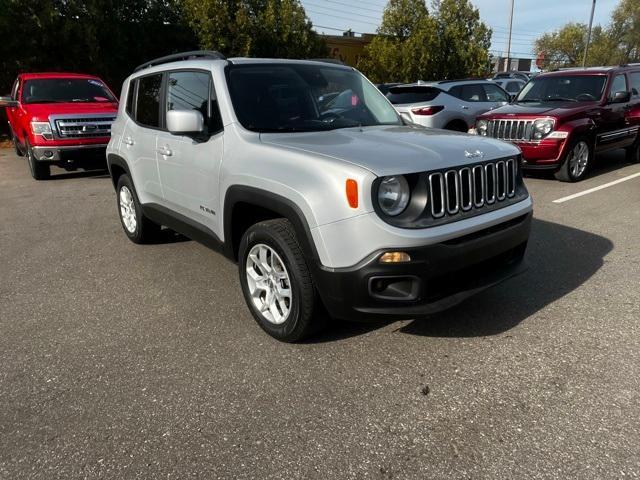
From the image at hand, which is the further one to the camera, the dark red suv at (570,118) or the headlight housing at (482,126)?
the headlight housing at (482,126)

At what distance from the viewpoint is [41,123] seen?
8875 mm

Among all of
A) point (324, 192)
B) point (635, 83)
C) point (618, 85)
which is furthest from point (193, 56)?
point (635, 83)

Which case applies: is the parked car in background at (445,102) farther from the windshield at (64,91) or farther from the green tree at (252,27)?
the green tree at (252,27)

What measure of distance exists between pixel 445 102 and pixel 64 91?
7512mm

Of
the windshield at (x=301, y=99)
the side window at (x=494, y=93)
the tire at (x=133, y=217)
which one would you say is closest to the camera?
the windshield at (x=301, y=99)

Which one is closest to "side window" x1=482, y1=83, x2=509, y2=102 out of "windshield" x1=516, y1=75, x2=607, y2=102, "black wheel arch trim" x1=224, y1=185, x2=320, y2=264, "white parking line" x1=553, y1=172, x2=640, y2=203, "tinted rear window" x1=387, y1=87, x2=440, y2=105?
"tinted rear window" x1=387, y1=87, x2=440, y2=105

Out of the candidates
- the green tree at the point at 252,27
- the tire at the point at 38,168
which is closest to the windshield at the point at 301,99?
the tire at the point at 38,168

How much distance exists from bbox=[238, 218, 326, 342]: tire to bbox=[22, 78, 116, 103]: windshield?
8254 mm

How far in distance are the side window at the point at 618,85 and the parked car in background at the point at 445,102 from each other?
8.34 ft

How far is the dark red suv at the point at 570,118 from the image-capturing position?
782 centimetres

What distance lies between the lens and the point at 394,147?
9.95 feet

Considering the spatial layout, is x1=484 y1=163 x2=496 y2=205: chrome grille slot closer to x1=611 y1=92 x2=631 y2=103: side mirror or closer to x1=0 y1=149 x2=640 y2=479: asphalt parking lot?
x1=0 y1=149 x2=640 y2=479: asphalt parking lot

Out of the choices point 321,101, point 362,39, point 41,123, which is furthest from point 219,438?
point 362,39

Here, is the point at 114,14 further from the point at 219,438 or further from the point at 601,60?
the point at 601,60
